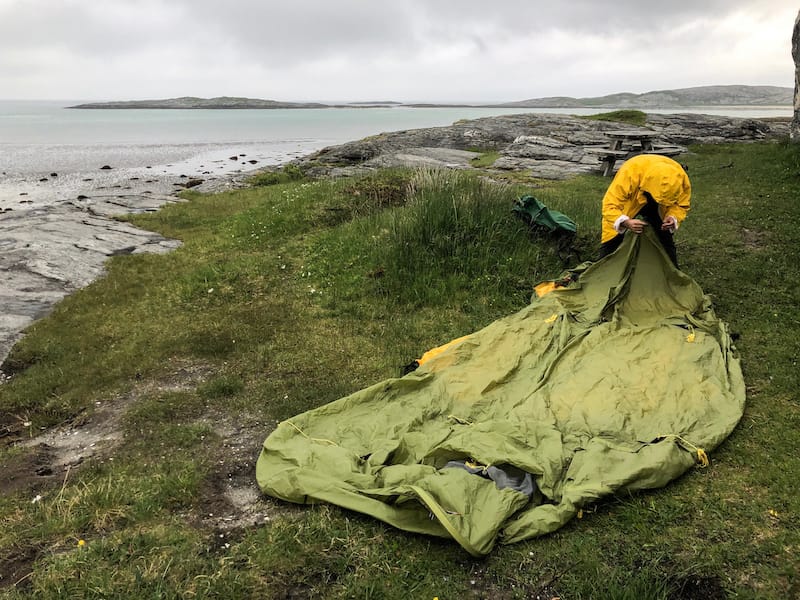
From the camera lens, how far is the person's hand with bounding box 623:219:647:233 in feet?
19.6

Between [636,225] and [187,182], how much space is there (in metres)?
18.7

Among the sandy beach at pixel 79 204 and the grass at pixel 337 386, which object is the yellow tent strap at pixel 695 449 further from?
the sandy beach at pixel 79 204

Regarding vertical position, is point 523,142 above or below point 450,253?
above

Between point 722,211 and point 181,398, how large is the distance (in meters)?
10.0

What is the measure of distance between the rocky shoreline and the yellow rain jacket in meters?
7.42

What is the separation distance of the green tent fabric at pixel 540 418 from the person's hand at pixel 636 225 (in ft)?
0.40

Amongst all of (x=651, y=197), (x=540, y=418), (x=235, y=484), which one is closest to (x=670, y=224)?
(x=651, y=197)

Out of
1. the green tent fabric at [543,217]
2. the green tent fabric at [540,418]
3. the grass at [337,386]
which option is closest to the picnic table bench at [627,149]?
the grass at [337,386]

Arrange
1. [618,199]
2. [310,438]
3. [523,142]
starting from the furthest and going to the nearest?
[523,142]
[618,199]
[310,438]

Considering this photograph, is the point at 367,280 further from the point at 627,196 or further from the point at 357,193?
the point at 357,193

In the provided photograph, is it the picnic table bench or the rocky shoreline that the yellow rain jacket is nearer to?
the rocky shoreline

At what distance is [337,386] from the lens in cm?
561

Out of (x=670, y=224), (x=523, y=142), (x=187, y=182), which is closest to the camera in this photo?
(x=670, y=224)

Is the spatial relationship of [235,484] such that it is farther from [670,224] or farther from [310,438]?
[670,224]
